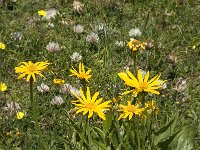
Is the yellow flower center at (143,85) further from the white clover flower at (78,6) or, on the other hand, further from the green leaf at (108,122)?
the white clover flower at (78,6)

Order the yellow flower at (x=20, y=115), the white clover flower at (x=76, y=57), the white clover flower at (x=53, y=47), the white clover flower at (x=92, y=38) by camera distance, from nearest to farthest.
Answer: the yellow flower at (x=20, y=115) < the white clover flower at (x=76, y=57) < the white clover flower at (x=53, y=47) < the white clover flower at (x=92, y=38)

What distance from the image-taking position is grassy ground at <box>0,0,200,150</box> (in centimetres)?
408

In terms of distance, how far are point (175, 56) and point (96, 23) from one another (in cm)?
117

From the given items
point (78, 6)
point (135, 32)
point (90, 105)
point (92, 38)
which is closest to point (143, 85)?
point (90, 105)

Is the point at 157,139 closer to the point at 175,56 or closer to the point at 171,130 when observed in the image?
the point at 171,130

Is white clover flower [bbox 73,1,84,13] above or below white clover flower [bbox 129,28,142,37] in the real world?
above

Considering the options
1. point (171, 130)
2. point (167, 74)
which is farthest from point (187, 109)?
point (171, 130)

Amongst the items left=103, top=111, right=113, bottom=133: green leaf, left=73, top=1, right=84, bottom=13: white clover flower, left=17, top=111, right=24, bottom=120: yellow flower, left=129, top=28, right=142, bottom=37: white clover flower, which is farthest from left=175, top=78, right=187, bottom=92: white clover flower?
left=73, top=1, right=84, bottom=13: white clover flower

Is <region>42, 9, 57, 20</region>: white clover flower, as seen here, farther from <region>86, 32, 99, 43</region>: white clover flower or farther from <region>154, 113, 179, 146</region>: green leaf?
<region>154, 113, 179, 146</region>: green leaf

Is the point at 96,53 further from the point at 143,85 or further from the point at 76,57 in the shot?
the point at 143,85

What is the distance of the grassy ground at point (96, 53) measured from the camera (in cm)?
408

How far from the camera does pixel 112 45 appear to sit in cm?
527

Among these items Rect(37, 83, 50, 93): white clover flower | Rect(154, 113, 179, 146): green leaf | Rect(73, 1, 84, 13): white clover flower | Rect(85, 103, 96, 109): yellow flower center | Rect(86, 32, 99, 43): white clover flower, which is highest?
Rect(73, 1, 84, 13): white clover flower

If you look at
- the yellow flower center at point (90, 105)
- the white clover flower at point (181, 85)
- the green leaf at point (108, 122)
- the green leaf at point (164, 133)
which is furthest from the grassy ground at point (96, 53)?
the yellow flower center at point (90, 105)
